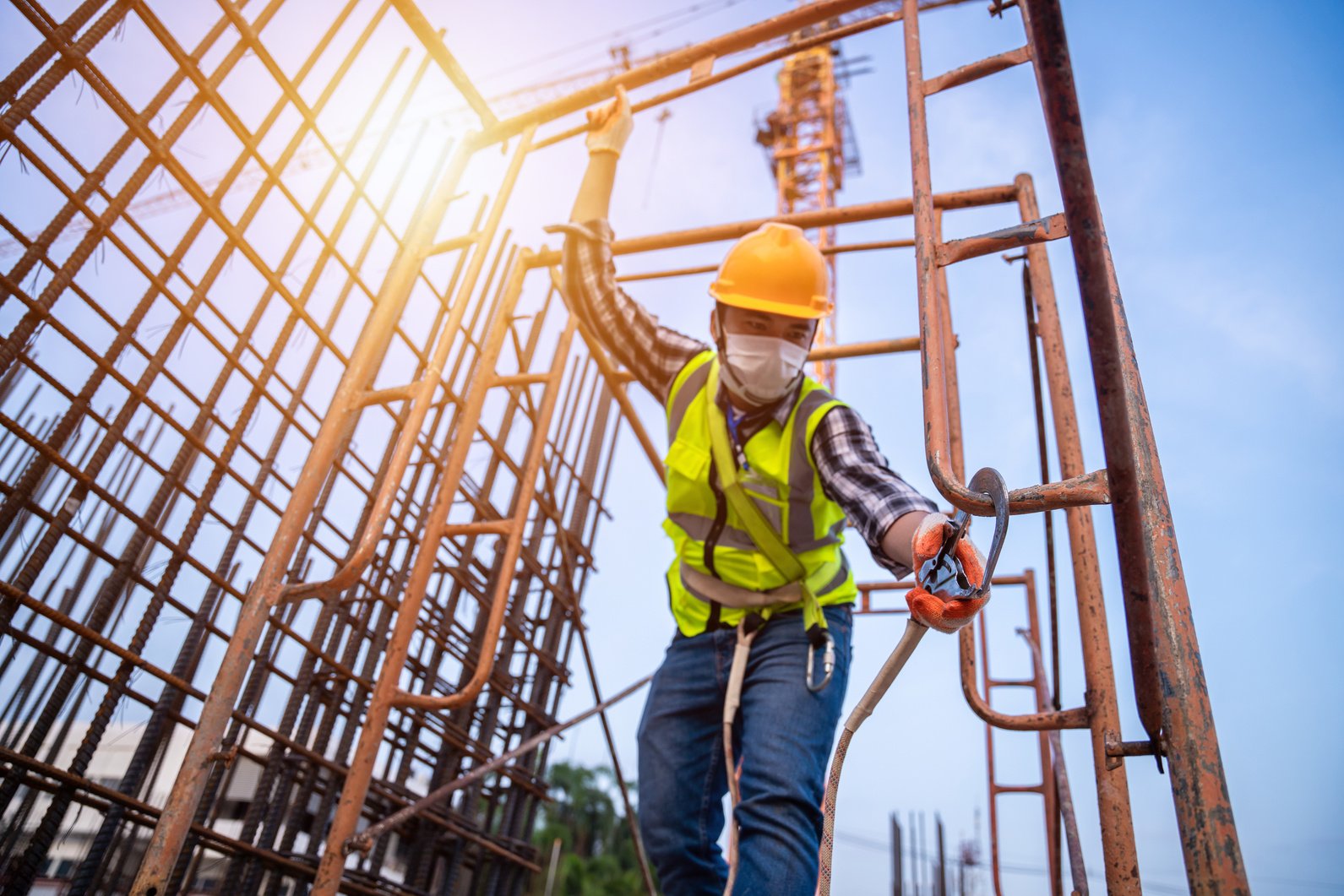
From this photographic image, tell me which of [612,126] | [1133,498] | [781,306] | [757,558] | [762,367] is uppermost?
[612,126]

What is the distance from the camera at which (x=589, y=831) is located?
162 feet

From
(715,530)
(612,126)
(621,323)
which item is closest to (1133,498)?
(715,530)

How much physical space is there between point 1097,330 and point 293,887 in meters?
4.28

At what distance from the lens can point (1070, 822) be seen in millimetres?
2564

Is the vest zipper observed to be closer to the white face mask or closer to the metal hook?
the white face mask

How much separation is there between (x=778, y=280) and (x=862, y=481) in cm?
79

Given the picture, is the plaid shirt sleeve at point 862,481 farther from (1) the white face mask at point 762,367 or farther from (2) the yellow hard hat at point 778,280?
(2) the yellow hard hat at point 778,280

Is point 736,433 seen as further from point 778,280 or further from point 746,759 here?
point 746,759

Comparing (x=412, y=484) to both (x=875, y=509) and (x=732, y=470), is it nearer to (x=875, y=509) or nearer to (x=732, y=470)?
(x=732, y=470)

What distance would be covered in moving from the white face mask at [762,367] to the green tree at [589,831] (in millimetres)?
43397

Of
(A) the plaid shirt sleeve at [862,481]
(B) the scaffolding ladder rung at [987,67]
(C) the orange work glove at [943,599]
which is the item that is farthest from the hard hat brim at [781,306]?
(C) the orange work glove at [943,599]

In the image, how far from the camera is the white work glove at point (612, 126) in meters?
3.13

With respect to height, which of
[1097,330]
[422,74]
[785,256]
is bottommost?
[1097,330]

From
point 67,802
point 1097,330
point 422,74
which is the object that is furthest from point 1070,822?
point 422,74
